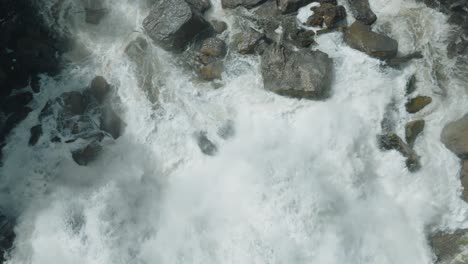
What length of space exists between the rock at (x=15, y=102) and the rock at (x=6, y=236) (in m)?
2.82

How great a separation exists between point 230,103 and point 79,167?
155 inches

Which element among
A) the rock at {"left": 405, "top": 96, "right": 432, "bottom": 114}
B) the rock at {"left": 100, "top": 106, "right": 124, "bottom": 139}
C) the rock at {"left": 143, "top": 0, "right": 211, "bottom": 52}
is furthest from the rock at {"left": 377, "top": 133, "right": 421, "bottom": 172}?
the rock at {"left": 100, "top": 106, "right": 124, "bottom": 139}

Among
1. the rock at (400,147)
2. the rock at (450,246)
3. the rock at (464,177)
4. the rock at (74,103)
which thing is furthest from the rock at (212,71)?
the rock at (450,246)

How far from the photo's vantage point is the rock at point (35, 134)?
11.1 meters

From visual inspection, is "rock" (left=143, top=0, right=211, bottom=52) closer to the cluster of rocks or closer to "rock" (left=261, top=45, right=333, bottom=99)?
the cluster of rocks

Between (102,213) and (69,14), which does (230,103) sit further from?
(69,14)

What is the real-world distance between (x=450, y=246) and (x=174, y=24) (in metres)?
8.23

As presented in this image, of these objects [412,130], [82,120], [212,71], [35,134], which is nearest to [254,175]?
[212,71]

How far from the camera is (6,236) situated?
32.8 ft

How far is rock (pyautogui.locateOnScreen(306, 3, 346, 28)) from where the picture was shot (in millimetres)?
11508

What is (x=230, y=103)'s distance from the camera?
432 inches

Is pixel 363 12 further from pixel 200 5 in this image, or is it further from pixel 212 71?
pixel 200 5

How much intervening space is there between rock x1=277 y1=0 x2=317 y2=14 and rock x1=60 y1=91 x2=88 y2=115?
5663 millimetres

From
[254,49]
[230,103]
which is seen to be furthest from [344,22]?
[230,103]
